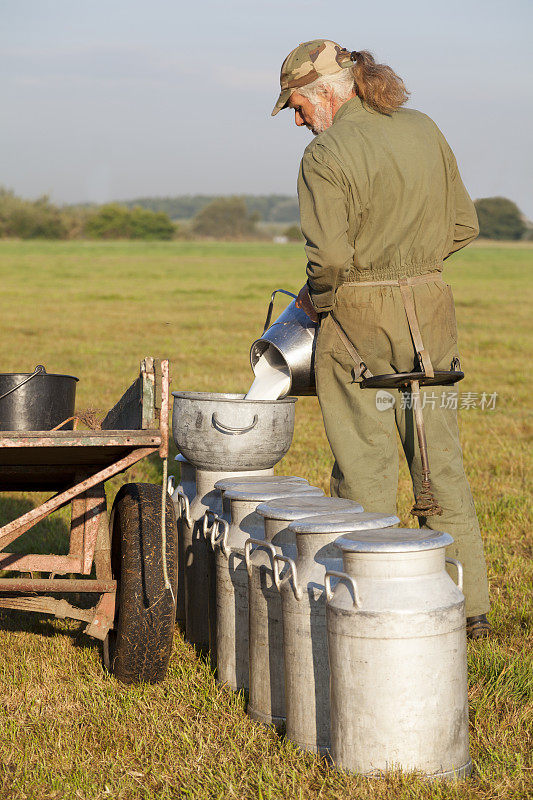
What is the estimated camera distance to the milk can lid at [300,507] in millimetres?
3303

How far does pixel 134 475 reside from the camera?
759 cm

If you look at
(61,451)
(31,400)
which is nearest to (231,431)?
(31,400)

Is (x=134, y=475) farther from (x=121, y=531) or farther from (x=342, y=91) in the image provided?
(x=342, y=91)

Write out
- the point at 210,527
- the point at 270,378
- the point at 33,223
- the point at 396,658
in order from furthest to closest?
the point at 33,223, the point at 270,378, the point at 210,527, the point at 396,658

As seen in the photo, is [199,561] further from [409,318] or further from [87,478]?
[409,318]

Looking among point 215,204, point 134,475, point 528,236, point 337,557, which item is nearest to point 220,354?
point 134,475

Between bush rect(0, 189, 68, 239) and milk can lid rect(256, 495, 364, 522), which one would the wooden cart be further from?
bush rect(0, 189, 68, 239)

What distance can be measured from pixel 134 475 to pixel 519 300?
23067mm

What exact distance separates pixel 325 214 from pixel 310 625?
169cm

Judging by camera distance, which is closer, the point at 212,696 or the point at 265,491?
the point at 212,696

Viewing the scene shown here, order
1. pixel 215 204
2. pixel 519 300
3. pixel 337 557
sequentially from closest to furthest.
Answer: pixel 337 557
pixel 519 300
pixel 215 204

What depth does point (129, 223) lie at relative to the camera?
10044 cm

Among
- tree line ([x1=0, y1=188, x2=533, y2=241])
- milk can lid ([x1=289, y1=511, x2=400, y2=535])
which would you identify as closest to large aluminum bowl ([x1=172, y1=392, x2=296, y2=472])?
milk can lid ([x1=289, y1=511, x2=400, y2=535])

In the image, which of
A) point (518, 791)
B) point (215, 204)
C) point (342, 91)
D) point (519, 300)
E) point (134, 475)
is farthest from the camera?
point (215, 204)
